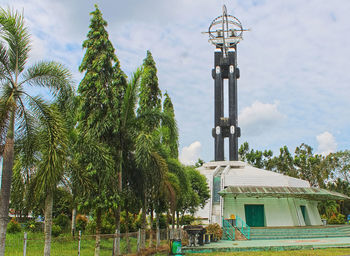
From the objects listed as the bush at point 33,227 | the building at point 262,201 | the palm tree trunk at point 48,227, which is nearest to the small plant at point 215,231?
the building at point 262,201

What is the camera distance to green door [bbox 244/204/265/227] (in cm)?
3391

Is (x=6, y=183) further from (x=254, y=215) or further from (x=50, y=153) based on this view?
(x=254, y=215)

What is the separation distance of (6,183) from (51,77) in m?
3.52

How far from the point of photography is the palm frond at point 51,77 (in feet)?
34.6

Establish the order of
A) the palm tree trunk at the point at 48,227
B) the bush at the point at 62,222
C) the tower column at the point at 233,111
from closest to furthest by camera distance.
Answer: the palm tree trunk at the point at 48,227, the bush at the point at 62,222, the tower column at the point at 233,111

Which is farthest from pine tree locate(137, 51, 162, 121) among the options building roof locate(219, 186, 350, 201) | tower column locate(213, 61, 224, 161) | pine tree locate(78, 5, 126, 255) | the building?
tower column locate(213, 61, 224, 161)

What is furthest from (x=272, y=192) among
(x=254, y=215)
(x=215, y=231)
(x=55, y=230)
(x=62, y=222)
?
(x=55, y=230)

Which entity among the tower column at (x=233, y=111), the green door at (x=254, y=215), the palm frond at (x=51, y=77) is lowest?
the green door at (x=254, y=215)

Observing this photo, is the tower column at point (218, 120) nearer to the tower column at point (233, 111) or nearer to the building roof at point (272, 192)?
the tower column at point (233, 111)

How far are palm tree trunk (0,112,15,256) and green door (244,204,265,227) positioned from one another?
2800 centimetres

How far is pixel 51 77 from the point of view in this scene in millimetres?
11039

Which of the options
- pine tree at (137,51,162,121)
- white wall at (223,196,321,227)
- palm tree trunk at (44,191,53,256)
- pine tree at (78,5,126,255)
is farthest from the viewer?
white wall at (223,196,321,227)

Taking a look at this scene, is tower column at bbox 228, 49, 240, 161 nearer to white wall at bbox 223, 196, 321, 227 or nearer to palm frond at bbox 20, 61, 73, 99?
A: white wall at bbox 223, 196, 321, 227

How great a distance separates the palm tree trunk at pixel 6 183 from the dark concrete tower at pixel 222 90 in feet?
118
